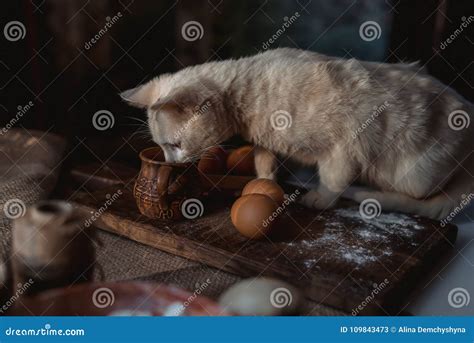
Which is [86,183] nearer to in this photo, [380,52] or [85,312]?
[85,312]

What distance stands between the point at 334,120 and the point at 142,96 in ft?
1.59

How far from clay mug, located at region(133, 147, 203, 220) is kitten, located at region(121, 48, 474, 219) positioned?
0.08 metres

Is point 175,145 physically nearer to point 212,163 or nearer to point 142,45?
point 212,163

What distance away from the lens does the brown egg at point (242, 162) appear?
4.48ft

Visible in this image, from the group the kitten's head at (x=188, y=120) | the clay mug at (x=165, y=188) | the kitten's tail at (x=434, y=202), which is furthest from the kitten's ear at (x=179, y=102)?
the kitten's tail at (x=434, y=202)

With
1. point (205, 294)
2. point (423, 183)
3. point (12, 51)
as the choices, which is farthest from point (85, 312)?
point (12, 51)

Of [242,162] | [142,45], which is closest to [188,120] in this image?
[242,162]

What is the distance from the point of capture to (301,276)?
96 centimetres

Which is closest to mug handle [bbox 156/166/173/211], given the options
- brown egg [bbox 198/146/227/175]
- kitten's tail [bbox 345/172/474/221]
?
brown egg [bbox 198/146/227/175]

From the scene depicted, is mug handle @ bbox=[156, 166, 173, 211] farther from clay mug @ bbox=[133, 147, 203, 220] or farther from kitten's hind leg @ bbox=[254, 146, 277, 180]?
kitten's hind leg @ bbox=[254, 146, 277, 180]

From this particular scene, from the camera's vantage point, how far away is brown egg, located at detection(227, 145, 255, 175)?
136 centimetres

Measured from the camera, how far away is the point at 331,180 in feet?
4.01

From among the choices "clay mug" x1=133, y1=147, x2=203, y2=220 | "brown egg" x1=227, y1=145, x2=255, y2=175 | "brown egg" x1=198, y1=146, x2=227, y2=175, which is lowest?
"clay mug" x1=133, y1=147, x2=203, y2=220

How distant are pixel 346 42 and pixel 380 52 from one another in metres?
0.11
